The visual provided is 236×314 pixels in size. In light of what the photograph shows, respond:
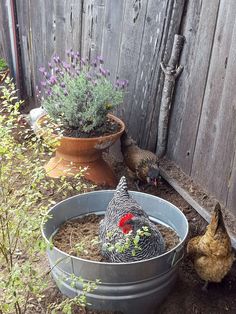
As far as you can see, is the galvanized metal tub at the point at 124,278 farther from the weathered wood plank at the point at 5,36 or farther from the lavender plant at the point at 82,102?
the weathered wood plank at the point at 5,36

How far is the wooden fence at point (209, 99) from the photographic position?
236 centimetres

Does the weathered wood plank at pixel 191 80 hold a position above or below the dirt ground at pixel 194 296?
above

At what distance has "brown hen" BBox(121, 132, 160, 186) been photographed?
9.50 feet

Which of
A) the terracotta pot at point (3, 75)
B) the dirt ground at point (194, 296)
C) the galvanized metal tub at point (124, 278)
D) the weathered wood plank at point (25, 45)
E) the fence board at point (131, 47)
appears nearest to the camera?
the galvanized metal tub at point (124, 278)

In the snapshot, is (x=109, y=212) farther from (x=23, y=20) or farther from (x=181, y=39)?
(x=23, y=20)

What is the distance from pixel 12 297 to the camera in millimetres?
1573

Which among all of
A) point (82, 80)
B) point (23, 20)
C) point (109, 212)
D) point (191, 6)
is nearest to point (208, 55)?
point (191, 6)

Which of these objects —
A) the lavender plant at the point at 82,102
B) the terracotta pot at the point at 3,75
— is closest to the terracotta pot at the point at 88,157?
the lavender plant at the point at 82,102

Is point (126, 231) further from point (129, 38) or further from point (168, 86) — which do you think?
point (129, 38)

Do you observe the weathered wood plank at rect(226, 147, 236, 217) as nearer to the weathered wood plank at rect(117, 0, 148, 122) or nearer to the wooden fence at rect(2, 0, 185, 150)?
the wooden fence at rect(2, 0, 185, 150)

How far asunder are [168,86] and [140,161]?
0.52m

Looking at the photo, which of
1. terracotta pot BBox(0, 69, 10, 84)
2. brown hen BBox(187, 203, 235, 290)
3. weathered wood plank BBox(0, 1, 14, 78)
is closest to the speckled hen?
brown hen BBox(187, 203, 235, 290)

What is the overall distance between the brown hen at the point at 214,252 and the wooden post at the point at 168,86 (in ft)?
3.13

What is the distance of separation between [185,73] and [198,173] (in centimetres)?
62
